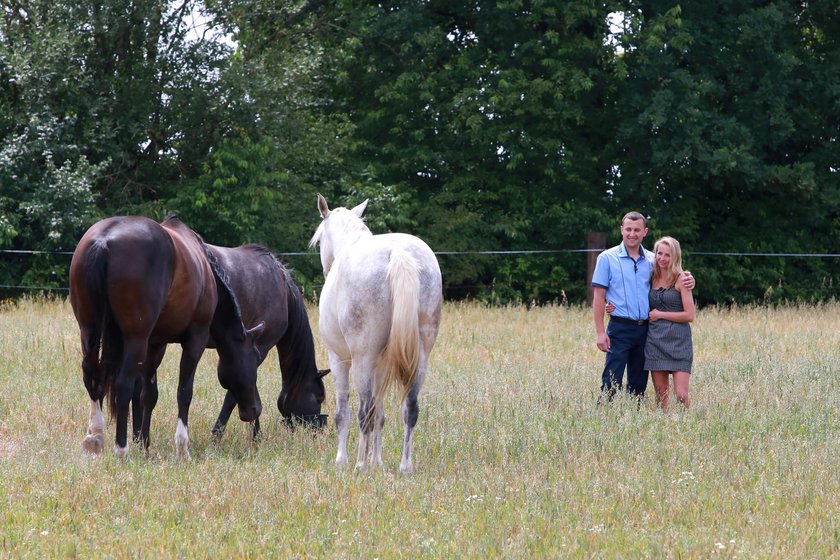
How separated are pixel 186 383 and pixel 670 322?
3.68 metres

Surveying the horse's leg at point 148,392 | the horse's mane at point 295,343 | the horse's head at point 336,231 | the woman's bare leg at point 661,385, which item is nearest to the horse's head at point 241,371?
the horse's leg at point 148,392

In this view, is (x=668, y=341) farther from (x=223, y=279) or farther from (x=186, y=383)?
A: (x=186, y=383)

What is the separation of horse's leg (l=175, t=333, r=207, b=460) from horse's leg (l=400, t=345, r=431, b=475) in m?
1.55

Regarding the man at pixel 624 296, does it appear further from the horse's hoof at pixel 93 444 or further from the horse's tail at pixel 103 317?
the horse's hoof at pixel 93 444

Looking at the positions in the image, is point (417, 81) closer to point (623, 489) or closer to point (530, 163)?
point (530, 163)

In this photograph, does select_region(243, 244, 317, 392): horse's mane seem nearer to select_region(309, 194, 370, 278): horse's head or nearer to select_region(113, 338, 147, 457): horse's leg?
select_region(309, 194, 370, 278): horse's head

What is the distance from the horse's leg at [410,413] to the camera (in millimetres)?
6383

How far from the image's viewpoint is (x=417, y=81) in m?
21.4

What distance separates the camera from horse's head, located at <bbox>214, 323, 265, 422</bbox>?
7414 millimetres

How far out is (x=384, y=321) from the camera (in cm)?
636

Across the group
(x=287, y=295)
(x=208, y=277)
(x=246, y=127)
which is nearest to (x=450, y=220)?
(x=246, y=127)

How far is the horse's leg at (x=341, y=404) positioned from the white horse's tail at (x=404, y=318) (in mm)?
505

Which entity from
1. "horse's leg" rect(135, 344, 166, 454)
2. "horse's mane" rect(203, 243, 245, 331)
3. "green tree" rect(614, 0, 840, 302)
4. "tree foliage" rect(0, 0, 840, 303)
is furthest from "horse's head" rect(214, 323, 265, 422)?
"green tree" rect(614, 0, 840, 302)

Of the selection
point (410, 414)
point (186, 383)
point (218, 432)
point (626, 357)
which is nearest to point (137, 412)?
point (186, 383)
